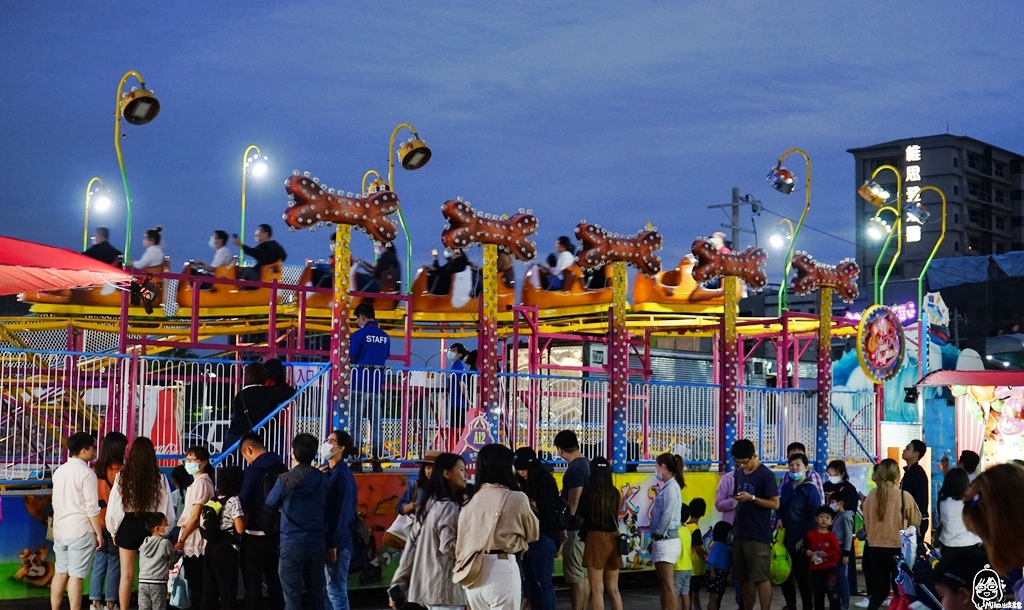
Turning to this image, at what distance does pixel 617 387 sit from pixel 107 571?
21.8 ft

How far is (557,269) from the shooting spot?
19750 mm

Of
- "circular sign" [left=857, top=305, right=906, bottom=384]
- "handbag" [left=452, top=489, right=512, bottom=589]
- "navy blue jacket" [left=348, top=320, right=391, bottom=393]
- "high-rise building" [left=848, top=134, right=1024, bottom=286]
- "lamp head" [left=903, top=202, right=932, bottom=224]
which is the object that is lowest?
"handbag" [left=452, top=489, right=512, bottom=589]

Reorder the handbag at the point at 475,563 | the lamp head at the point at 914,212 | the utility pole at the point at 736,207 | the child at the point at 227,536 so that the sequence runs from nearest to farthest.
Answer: the handbag at the point at 475,563, the child at the point at 227,536, the lamp head at the point at 914,212, the utility pole at the point at 736,207

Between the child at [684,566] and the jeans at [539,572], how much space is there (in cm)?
137

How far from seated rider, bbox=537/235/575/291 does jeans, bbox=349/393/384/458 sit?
20.3 feet

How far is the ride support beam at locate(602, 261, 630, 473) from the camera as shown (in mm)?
15492

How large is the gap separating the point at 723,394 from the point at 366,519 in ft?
17.6

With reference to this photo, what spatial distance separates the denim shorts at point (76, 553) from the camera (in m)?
10.7

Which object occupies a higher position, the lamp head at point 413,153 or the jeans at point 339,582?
the lamp head at point 413,153

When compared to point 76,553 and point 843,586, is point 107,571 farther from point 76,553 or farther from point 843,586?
point 843,586

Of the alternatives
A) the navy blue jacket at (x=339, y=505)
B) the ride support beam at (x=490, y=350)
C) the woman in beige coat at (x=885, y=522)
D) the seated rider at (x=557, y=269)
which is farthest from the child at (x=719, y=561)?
the seated rider at (x=557, y=269)

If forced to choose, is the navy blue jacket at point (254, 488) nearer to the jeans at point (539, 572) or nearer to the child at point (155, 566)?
the child at point (155, 566)

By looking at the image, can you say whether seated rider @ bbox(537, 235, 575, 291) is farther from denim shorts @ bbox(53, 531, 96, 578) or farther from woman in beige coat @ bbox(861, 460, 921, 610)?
denim shorts @ bbox(53, 531, 96, 578)

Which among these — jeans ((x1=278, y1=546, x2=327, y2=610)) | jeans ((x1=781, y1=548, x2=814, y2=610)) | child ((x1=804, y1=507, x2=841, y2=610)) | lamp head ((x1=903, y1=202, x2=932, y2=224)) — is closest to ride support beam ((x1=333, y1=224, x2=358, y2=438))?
jeans ((x1=278, y1=546, x2=327, y2=610))
